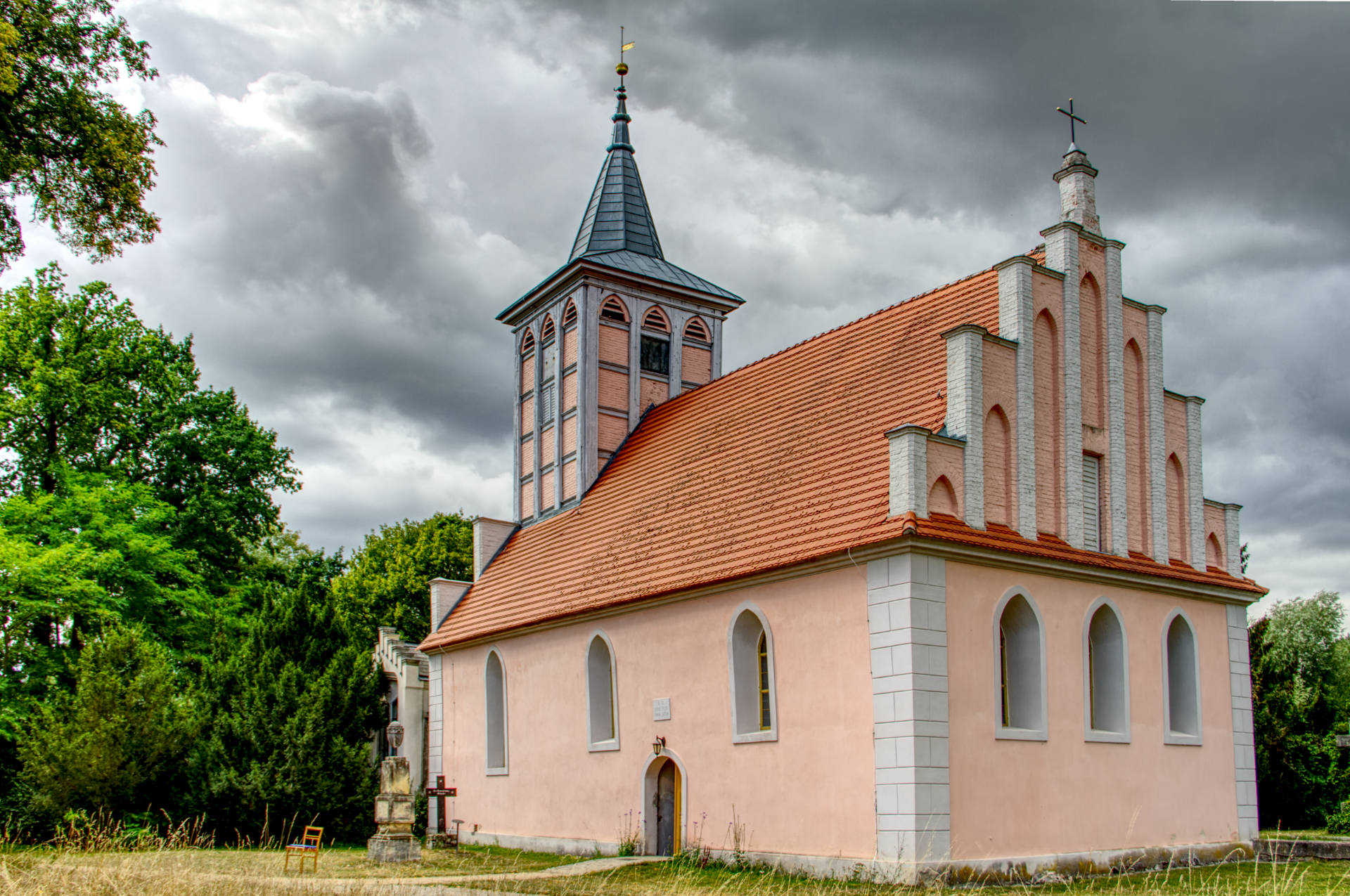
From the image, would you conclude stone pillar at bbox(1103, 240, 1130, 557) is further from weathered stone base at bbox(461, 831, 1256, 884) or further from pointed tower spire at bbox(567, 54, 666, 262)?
pointed tower spire at bbox(567, 54, 666, 262)

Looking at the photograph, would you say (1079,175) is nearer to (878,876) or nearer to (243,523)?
(878,876)

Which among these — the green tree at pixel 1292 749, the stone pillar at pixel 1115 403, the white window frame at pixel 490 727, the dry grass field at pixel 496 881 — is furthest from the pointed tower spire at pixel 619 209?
the green tree at pixel 1292 749

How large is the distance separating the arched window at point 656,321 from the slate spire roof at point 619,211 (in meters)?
1.93

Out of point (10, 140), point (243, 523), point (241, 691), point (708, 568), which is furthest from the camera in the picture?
point (243, 523)

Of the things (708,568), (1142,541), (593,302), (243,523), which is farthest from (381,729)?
(1142,541)

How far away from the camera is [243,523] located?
112 feet

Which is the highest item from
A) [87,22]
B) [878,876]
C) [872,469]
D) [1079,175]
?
[1079,175]

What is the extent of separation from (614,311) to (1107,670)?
1445cm

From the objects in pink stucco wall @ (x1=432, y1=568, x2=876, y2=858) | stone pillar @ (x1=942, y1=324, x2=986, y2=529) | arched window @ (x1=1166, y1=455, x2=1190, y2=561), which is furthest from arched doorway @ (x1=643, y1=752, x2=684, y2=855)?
arched window @ (x1=1166, y1=455, x2=1190, y2=561)

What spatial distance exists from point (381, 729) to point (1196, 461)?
62.9 ft

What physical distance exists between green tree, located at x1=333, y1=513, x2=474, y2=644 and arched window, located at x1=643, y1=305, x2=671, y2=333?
57.7 ft

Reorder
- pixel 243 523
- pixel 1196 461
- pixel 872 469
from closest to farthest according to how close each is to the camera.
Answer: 1. pixel 872 469
2. pixel 1196 461
3. pixel 243 523

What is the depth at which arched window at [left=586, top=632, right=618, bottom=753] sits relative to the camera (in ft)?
67.9

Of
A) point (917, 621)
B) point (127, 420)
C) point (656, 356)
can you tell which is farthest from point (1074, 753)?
point (127, 420)
